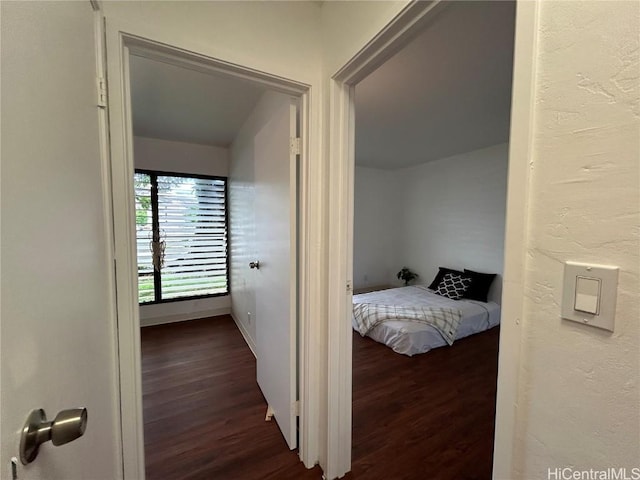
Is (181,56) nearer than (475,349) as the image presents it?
Yes

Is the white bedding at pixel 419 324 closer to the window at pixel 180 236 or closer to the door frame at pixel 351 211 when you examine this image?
the door frame at pixel 351 211

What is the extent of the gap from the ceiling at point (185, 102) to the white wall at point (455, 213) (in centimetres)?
Answer: 319

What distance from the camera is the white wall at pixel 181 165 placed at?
3396 mm

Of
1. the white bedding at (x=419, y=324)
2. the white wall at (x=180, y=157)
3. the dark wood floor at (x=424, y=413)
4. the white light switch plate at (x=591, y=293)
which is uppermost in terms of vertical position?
the white wall at (x=180, y=157)

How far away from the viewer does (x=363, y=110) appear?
247cm

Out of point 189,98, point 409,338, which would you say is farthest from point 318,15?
point 409,338

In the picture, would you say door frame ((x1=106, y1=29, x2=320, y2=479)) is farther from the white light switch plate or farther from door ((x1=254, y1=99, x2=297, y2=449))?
the white light switch plate

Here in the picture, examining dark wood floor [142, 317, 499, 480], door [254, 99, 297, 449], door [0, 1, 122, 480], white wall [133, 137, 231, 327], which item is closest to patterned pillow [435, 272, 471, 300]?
dark wood floor [142, 317, 499, 480]

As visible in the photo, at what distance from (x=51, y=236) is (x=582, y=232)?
1050 millimetres

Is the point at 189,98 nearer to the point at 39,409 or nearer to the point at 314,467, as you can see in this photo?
the point at 39,409

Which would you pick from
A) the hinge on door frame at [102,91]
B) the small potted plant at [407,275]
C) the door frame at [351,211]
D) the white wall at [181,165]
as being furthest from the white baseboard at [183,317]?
the hinge on door frame at [102,91]

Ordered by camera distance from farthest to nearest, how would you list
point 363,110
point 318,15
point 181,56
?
1. point 363,110
2. point 318,15
3. point 181,56

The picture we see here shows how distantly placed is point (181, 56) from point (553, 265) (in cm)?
145

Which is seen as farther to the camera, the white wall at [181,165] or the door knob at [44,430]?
the white wall at [181,165]
